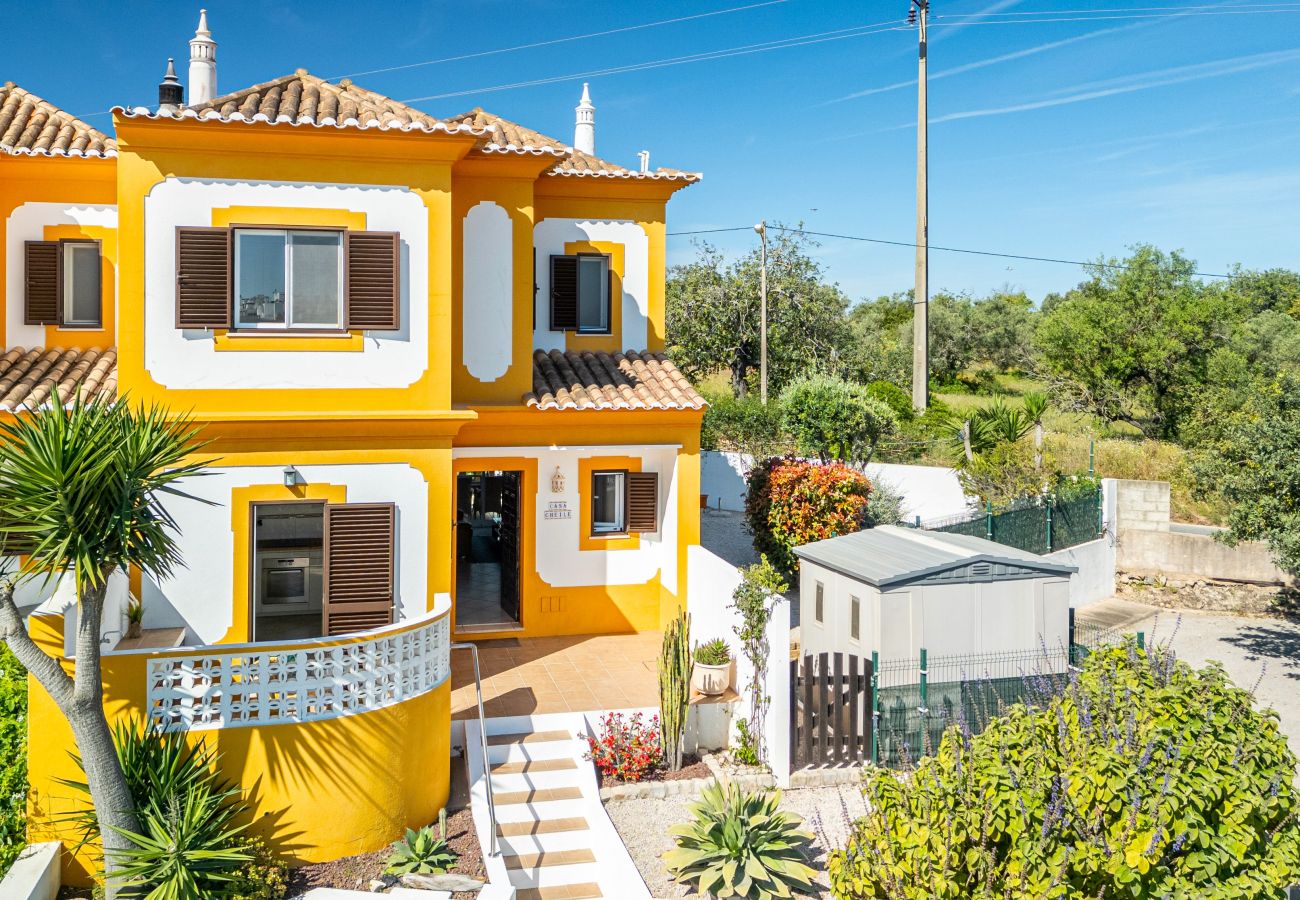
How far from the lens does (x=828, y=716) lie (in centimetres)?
1188

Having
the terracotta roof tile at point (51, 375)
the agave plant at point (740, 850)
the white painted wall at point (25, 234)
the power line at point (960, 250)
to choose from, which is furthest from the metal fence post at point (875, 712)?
the power line at point (960, 250)

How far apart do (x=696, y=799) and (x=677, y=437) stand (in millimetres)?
6456

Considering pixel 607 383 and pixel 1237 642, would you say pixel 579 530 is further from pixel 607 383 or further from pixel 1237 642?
pixel 1237 642

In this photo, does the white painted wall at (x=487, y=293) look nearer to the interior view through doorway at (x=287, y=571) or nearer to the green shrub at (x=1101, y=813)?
the interior view through doorway at (x=287, y=571)

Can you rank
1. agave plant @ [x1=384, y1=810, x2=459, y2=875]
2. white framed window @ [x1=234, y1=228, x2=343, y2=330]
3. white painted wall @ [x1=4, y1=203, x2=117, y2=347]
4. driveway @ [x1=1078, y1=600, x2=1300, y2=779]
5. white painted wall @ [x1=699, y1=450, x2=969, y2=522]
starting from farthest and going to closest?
white painted wall @ [x1=699, y1=450, x2=969, y2=522], driveway @ [x1=1078, y1=600, x2=1300, y2=779], white painted wall @ [x1=4, y1=203, x2=117, y2=347], white framed window @ [x1=234, y1=228, x2=343, y2=330], agave plant @ [x1=384, y1=810, x2=459, y2=875]

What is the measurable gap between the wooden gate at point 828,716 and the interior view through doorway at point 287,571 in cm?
616

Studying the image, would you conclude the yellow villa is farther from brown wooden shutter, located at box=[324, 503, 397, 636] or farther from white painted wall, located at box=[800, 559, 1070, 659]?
white painted wall, located at box=[800, 559, 1070, 659]

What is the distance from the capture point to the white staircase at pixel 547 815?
9523mm

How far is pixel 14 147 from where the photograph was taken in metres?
14.5

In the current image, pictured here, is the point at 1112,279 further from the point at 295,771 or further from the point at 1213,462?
the point at 295,771

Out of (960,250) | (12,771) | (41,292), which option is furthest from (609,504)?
(960,250)

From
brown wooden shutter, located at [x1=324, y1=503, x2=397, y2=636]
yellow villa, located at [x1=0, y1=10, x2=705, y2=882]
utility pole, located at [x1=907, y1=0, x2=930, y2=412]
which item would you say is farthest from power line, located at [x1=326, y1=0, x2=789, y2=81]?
brown wooden shutter, located at [x1=324, y1=503, x2=397, y2=636]

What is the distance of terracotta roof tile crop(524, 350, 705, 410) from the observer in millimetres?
15016

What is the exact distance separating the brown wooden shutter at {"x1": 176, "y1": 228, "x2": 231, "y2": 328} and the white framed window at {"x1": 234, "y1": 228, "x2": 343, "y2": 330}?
0.47ft
